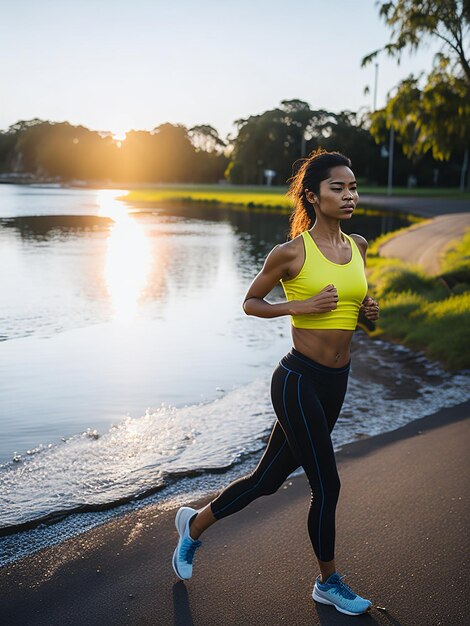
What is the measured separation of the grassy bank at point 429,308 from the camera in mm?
9062

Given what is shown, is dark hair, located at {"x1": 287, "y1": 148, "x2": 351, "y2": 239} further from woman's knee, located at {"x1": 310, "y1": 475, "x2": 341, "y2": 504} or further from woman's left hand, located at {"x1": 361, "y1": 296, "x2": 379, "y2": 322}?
woman's knee, located at {"x1": 310, "y1": 475, "x2": 341, "y2": 504}

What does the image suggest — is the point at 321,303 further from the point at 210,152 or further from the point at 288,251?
the point at 210,152

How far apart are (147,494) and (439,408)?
10.7ft

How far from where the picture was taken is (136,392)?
7.99 metres

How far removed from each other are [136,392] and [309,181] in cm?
510

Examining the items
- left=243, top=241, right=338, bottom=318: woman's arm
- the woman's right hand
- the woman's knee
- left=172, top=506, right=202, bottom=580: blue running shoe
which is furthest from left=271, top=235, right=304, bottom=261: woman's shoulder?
left=172, top=506, right=202, bottom=580: blue running shoe

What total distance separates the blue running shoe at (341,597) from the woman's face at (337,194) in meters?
1.60

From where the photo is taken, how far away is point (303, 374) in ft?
10.4

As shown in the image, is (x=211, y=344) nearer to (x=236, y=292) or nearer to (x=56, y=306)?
(x=56, y=306)

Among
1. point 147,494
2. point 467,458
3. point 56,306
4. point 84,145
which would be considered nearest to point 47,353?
point 56,306

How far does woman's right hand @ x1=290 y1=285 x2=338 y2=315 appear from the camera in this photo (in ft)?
10.2

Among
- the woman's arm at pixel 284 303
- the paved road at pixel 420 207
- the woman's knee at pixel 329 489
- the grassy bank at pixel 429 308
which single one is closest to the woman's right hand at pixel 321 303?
the woman's arm at pixel 284 303

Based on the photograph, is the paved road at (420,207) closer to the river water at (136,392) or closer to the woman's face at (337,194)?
the river water at (136,392)

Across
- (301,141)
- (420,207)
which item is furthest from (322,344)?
(301,141)
